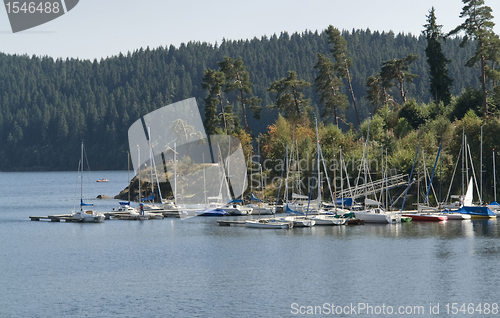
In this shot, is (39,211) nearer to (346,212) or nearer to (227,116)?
(227,116)

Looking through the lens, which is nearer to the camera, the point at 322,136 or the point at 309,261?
the point at 309,261

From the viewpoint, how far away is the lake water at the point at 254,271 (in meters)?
34.5

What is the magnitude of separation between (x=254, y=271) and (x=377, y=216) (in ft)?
89.4

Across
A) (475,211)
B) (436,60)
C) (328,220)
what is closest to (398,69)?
(436,60)

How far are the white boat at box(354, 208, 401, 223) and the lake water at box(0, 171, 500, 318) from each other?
5.32 feet

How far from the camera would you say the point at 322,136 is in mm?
96688

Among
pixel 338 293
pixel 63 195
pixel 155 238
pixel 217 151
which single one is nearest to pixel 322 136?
pixel 217 151

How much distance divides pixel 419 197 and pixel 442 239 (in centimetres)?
2246

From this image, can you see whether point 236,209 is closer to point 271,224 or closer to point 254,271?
point 271,224

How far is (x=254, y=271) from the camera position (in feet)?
144

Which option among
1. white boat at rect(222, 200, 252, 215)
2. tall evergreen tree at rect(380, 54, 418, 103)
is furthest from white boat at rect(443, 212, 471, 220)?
tall evergreen tree at rect(380, 54, 418, 103)

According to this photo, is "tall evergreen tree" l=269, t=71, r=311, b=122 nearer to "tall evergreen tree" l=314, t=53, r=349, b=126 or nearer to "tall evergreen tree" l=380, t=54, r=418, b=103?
"tall evergreen tree" l=314, t=53, r=349, b=126

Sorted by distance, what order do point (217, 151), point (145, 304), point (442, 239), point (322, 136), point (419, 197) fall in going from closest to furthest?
1. point (145, 304)
2. point (442, 239)
3. point (419, 197)
4. point (322, 136)
5. point (217, 151)

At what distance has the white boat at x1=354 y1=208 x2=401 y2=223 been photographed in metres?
66.9
